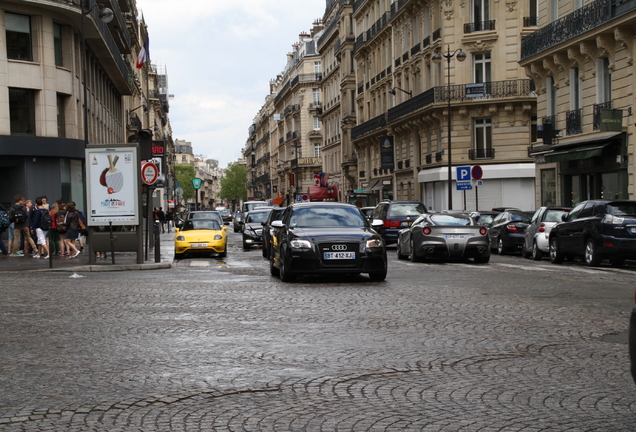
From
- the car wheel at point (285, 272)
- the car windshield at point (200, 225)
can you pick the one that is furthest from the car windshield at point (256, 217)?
the car wheel at point (285, 272)

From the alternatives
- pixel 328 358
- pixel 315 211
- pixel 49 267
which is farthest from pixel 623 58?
pixel 328 358

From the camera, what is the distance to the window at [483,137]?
49.8 metres

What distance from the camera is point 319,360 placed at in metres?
7.73

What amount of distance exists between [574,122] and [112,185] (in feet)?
64.8

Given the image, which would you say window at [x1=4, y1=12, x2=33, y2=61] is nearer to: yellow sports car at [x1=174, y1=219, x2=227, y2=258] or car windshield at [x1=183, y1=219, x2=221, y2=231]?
car windshield at [x1=183, y1=219, x2=221, y2=231]

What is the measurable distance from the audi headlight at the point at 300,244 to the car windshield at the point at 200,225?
13243 millimetres

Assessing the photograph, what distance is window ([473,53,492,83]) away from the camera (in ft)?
163

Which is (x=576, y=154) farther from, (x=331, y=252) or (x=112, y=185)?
(x=331, y=252)

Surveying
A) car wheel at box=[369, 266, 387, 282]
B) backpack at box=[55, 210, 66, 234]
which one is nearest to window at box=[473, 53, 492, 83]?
backpack at box=[55, 210, 66, 234]

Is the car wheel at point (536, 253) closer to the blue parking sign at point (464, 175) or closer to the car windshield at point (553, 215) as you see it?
the car windshield at point (553, 215)

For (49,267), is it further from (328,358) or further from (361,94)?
(361,94)

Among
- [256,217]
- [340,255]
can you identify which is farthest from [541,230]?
[256,217]

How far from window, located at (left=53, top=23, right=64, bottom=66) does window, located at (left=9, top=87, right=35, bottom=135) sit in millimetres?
2237

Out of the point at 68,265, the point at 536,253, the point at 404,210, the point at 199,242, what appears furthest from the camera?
the point at 404,210
